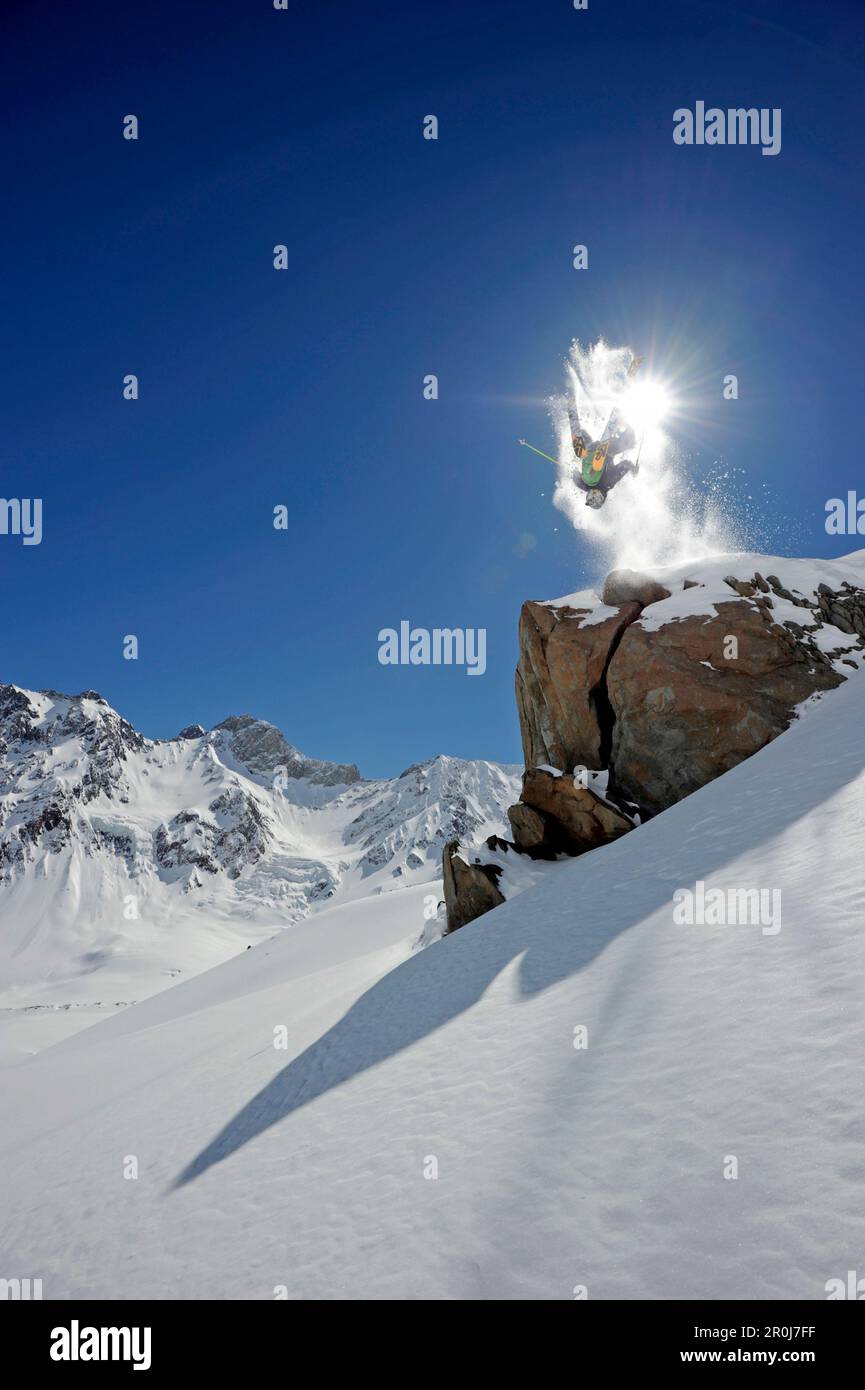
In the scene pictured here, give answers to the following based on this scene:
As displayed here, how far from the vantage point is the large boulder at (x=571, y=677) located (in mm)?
21000

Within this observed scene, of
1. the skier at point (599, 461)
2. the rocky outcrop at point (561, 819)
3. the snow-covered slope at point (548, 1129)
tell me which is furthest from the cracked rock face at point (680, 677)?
the snow-covered slope at point (548, 1129)

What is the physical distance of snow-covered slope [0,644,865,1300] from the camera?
3.56 meters

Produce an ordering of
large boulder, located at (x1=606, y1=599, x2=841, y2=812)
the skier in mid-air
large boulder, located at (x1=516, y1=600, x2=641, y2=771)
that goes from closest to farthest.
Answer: large boulder, located at (x1=606, y1=599, x2=841, y2=812) → large boulder, located at (x1=516, y1=600, x2=641, y2=771) → the skier in mid-air

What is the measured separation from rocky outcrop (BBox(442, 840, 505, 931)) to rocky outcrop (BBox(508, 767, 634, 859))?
1712mm

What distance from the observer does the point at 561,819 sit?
19.0 metres

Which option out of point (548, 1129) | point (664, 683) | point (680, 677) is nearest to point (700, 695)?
point (680, 677)

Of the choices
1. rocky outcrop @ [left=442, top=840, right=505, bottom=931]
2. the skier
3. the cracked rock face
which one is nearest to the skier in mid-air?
the skier

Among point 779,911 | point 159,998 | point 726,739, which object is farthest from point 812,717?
point 159,998

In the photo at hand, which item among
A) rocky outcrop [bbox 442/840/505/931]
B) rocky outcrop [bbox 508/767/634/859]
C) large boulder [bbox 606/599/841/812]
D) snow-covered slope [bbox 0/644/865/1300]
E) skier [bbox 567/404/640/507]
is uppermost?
A: skier [bbox 567/404/640/507]

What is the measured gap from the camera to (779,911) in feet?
22.3

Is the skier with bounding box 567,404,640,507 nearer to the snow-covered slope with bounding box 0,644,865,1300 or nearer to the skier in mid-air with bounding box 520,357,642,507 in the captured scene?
the skier in mid-air with bounding box 520,357,642,507

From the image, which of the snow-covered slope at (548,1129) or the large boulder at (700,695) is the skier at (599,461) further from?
the snow-covered slope at (548,1129)

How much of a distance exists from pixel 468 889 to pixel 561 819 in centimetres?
352

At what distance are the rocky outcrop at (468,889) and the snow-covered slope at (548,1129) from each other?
6.54 m
